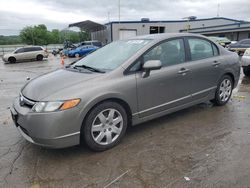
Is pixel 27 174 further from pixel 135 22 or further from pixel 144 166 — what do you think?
pixel 135 22

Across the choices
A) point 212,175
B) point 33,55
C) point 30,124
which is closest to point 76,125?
point 30,124

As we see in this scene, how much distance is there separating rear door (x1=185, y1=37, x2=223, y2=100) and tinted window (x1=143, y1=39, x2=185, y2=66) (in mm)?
191

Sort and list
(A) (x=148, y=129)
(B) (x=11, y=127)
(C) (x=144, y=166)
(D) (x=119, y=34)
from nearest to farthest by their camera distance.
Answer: (C) (x=144, y=166) → (A) (x=148, y=129) → (B) (x=11, y=127) → (D) (x=119, y=34)

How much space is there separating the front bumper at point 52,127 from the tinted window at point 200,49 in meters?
2.63

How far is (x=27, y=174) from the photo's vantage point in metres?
2.99

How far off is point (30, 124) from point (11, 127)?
173 centimetres

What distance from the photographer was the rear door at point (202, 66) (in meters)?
4.52

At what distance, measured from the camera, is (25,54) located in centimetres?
2366

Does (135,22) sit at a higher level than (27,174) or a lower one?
higher

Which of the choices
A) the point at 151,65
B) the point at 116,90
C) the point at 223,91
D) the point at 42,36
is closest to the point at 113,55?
the point at 151,65

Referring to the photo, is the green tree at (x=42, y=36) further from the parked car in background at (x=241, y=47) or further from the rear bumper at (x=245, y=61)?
the rear bumper at (x=245, y=61)

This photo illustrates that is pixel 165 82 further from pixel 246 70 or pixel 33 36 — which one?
pixel 33 36

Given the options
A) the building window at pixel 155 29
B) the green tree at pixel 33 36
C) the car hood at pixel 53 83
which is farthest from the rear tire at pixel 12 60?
the green tree at pixel 33 36

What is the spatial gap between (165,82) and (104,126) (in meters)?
1.31
